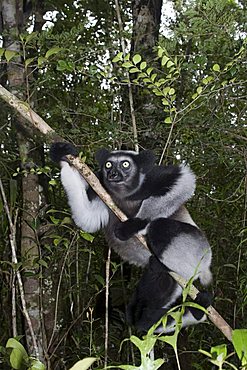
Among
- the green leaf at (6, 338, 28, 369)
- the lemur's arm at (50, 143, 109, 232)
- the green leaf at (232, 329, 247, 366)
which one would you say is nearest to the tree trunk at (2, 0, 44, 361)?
the lemur's arm at (50, 143, 109, 232)

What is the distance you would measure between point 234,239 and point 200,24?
3.01 metres

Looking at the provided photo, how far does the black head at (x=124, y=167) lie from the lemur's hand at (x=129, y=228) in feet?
1.01

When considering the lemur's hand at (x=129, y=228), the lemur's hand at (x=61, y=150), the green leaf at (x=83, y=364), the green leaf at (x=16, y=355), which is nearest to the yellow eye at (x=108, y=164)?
the lemur's hand at (x=129, y=228)

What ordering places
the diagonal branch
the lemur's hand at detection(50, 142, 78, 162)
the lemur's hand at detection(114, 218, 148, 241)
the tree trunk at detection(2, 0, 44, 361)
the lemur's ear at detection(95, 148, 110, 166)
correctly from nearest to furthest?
the diagonal branch < the lemur's hand at detection(50, 142, 78, 162) < the lemur's hand at detection(114, 218, 148, 241) < the lemur's ear at detection(95, 148, 110, 166) < the tree trunk at detection(2, 0, 44, 361)

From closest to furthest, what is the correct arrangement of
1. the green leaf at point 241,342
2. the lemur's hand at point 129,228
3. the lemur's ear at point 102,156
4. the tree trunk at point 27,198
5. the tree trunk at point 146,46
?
the green leaf at point 241,342
the lemur's hand at point 129,228
the lemur's ear at point 102,156
the tree trunk at point 27,198
the tree trunk at point 146,46

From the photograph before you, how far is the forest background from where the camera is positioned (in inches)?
127

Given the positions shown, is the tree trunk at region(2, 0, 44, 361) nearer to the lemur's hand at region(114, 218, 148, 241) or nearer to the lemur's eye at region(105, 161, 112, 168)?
the lemur's eye at region(105, 161, 112, 168)

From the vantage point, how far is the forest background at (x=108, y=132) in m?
3.23

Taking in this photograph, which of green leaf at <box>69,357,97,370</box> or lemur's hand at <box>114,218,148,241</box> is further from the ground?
lemur's hand at <box>114,218,148,241</box>

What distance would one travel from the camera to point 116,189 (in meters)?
3.55

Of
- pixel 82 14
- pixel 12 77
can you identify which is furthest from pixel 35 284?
pixel 82 14

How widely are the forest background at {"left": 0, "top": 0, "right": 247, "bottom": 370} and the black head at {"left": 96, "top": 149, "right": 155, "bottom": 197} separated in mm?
179

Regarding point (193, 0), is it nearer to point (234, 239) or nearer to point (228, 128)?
point (228, 128)

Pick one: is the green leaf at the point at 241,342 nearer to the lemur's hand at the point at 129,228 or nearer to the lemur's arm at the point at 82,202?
the lemur's hand at the point at 129,228
